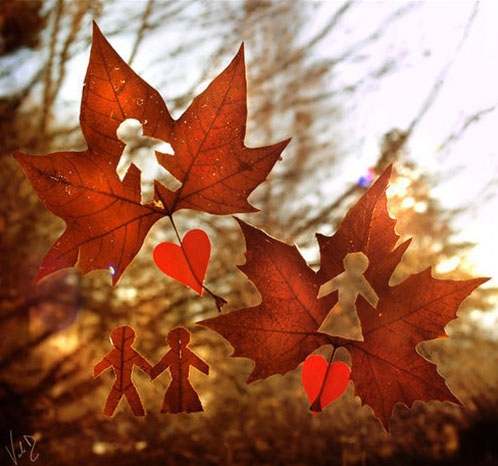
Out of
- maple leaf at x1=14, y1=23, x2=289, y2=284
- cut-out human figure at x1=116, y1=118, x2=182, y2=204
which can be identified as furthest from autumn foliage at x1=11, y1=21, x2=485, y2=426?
cut-out human figure at x1=116, y1=118, x2=182, y2=204

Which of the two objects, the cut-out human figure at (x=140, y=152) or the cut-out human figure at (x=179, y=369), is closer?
the cut-out human figure at (x=179, y=369)

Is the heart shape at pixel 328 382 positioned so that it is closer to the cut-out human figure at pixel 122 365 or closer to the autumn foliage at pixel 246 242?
the autumn foliage at pixel 246 242

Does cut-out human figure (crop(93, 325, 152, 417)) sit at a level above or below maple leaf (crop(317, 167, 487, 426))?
above

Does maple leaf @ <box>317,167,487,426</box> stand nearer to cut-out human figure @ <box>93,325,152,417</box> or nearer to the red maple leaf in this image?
the red maple leaf

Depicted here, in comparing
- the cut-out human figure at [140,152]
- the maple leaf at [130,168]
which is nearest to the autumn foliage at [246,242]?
the maple leaf at [130,168]

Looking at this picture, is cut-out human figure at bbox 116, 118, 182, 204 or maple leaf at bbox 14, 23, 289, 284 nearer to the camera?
maple leaf at bbox 14, 23, 289, 284
